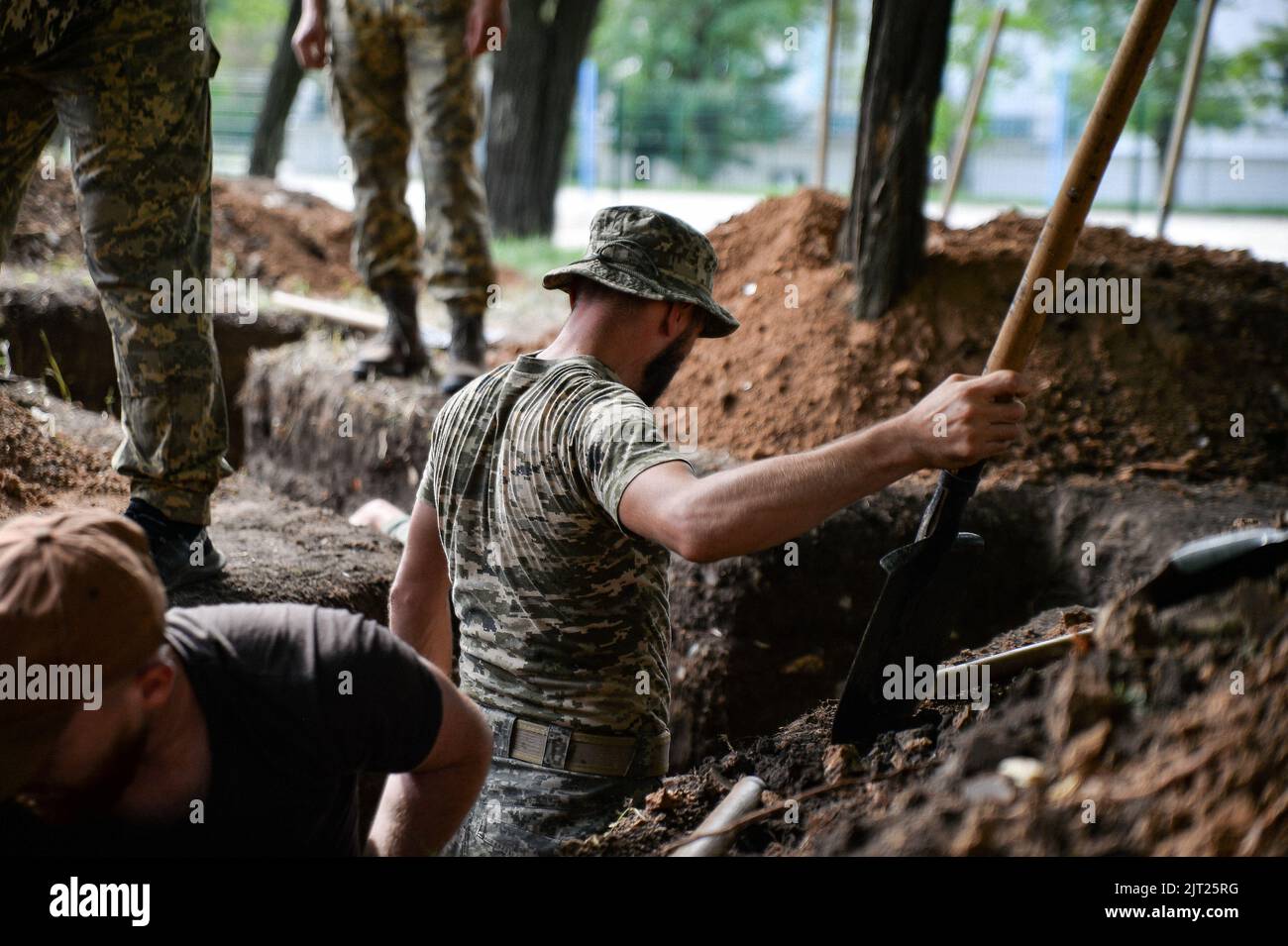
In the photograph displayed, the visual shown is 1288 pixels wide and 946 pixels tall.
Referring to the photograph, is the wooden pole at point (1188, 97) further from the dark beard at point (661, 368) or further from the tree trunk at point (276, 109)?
the tree trunk at point (276, 109)

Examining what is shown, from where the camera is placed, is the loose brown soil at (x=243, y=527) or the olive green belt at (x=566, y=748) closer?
the olive green belt at (x=566, y=748)

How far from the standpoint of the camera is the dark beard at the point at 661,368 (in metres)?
2.35

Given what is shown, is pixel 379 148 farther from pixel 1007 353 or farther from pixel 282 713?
pixel 282 713

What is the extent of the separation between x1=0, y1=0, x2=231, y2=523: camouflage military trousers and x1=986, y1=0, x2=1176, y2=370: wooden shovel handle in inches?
71.0

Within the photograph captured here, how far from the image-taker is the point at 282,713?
1.58 m

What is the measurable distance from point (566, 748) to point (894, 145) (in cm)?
285

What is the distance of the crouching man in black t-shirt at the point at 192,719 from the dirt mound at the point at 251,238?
18.9 ft

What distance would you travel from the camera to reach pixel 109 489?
339 cm

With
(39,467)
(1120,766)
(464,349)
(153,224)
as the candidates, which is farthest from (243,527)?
Result: (1120,766)

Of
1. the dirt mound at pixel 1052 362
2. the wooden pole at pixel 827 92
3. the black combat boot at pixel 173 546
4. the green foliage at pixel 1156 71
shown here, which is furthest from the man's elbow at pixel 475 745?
the green foliage at pixel 1156 71

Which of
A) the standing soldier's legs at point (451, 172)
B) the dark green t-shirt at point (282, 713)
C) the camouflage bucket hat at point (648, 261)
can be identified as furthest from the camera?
the standing soldier's legs at point (451, 172)

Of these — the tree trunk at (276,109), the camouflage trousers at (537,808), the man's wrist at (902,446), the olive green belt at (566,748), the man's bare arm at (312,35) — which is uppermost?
the tree trunk at (276,109)
